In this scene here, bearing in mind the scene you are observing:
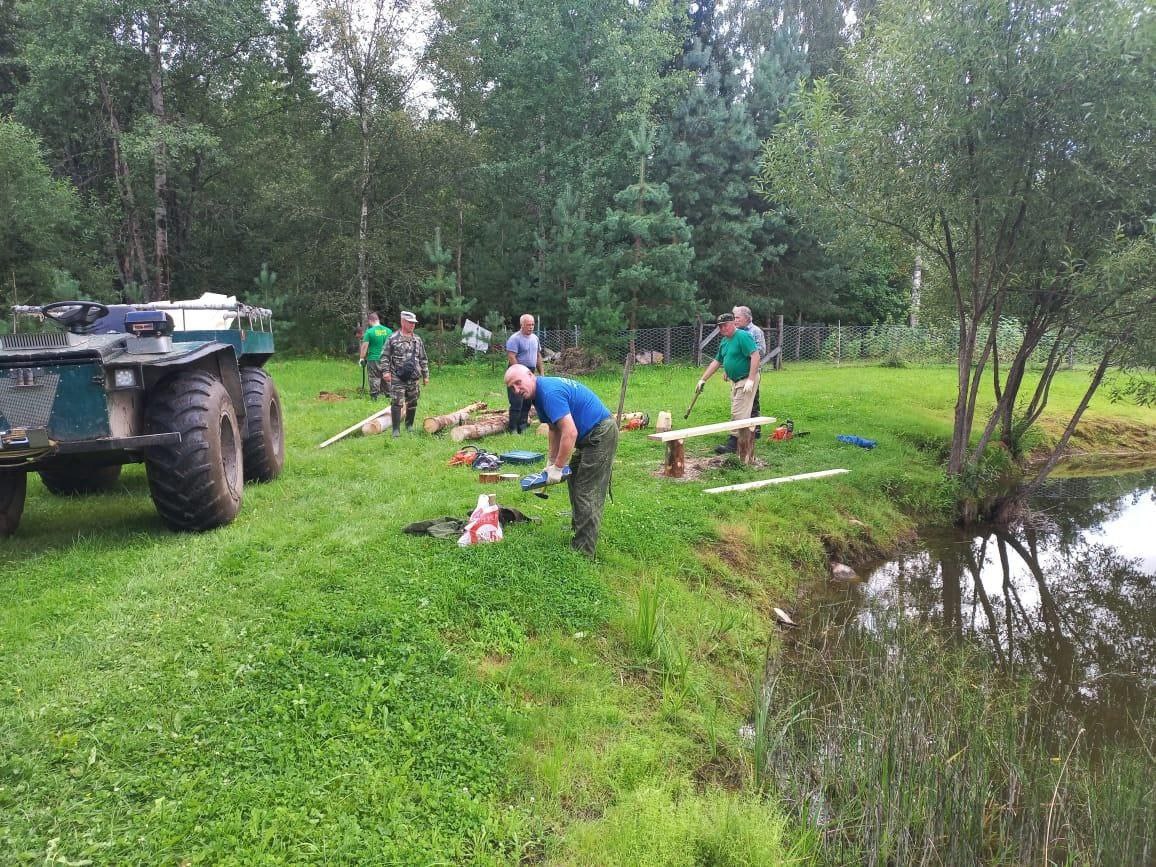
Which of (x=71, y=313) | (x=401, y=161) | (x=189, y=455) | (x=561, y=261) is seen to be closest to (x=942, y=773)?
(x=189, y=455)

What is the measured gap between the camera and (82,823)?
2.73 meters

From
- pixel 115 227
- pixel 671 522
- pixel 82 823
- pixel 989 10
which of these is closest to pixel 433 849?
pixel 82 823

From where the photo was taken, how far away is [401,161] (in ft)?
71.2

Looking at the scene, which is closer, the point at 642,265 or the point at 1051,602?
the point at 1051,602

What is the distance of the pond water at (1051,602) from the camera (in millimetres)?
5160

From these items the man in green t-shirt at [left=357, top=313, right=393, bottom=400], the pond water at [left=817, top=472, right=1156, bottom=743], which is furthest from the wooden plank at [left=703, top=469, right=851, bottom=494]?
the man in green t-shirt at [left=357, top=313, right=393, bottom=400]

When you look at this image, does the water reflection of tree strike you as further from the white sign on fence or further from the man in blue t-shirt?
the white sign on fence

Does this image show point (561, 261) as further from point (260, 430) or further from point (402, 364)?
point (260, 430)

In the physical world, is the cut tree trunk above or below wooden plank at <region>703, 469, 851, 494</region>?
above

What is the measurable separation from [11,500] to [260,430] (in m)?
1.94

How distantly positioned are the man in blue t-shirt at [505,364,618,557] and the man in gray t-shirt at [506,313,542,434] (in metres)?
4.09

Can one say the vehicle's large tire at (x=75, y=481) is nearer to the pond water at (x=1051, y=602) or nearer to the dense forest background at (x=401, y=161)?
the pond water at (x=1051, y=602)

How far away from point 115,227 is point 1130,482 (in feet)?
87.7

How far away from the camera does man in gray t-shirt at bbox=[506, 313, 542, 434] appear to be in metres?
9.51
